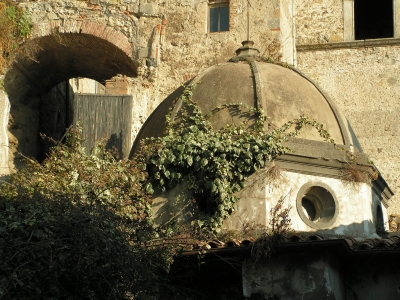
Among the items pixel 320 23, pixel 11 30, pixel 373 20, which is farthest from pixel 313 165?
pixel 373 20

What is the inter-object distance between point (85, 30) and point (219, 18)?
7.83 feet

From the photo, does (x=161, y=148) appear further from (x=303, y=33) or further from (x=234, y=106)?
(x=303, y=33)

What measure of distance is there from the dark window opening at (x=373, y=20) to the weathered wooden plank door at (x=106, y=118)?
6646 mm

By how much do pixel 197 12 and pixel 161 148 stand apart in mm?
4970

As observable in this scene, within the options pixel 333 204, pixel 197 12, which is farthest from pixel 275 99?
pixel 197 12

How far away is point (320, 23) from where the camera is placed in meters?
18.2

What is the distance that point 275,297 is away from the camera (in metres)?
11.8

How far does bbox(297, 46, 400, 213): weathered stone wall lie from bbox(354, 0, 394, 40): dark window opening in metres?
2.14

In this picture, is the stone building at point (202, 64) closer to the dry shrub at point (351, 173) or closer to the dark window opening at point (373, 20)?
the dark window opening at point (373, 20)

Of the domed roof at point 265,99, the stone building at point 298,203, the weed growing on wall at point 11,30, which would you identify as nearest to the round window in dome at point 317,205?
the stone building at point 298,203

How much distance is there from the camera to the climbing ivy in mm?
12555

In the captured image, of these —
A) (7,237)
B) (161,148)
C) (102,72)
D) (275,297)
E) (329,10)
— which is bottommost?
(275,297)

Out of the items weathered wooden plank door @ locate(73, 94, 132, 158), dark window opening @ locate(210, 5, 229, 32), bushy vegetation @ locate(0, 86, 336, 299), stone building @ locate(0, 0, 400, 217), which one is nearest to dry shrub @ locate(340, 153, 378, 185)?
bushy vegetation @ locate(0, 86, 336, 299)

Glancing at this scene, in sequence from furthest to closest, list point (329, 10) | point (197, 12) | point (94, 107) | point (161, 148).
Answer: point (329, 10), point (197, 12), point (94, 107), point (161, 148)
